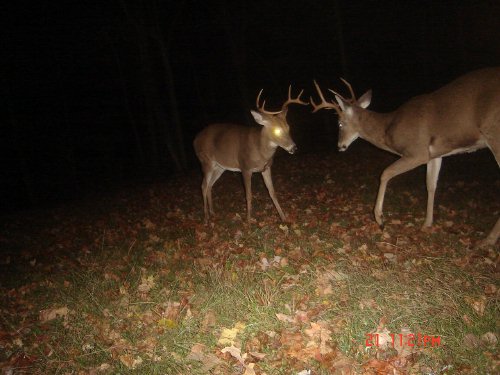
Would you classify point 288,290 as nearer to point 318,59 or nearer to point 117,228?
point 117,228

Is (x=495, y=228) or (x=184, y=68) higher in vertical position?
(x=184, y=68)

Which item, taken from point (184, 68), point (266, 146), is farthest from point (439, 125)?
point (184, 68)

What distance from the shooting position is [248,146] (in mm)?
8305

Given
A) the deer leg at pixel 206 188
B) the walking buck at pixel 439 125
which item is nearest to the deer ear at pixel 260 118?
the walking buck at pixel 439 125

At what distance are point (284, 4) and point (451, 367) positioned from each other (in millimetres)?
21730

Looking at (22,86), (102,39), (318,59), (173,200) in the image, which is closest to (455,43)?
(318,59)

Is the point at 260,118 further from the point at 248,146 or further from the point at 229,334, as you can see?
the point at 229,334

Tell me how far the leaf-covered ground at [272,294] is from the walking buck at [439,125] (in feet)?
3.51

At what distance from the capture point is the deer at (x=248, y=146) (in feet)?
25.3

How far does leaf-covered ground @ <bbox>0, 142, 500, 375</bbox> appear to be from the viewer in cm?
366

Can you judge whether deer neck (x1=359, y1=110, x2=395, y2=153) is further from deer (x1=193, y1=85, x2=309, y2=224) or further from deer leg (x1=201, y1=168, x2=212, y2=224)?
deer leg (x1=201, y1=168, x2=212, y2=224)
